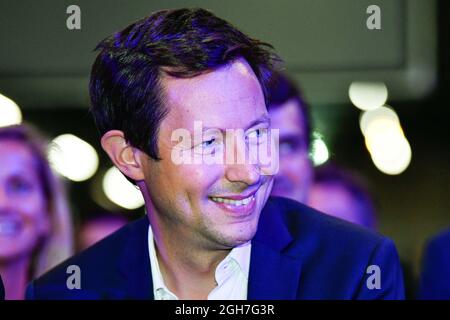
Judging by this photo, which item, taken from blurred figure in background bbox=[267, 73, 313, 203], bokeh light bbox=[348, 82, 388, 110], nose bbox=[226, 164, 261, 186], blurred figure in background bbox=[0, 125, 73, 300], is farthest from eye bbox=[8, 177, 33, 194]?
bokeh light bbox=[348, 82, 388, 110]

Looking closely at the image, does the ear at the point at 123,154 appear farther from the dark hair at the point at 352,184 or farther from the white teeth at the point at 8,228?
the dark hair at the point at 352,184

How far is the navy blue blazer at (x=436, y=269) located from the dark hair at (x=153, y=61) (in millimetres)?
709

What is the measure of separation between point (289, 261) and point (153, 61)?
0.71m

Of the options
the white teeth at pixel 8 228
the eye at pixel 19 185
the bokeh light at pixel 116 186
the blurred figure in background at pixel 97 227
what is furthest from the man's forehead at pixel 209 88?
the white teeth at pixel 8 228

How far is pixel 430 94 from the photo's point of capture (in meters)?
2.48

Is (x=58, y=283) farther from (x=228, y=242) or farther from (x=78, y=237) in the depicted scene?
(x=228, y=242)

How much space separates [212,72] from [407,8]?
0.67m

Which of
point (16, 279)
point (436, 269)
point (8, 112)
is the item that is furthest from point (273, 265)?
point (8, 112)

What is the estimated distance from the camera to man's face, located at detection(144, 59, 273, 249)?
2.34 m

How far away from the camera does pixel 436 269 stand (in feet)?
8.12

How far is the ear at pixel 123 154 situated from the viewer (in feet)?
8.01

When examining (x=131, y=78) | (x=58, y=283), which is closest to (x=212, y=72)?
(x=131, y=78)

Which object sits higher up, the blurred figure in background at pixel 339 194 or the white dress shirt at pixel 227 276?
the blurred figure in background at pixel 339 194

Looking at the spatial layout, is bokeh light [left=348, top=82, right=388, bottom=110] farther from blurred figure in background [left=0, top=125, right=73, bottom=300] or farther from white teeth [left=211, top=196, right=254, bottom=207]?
blurred figure in background [left=0, top=125, right=73, bottom=300]
